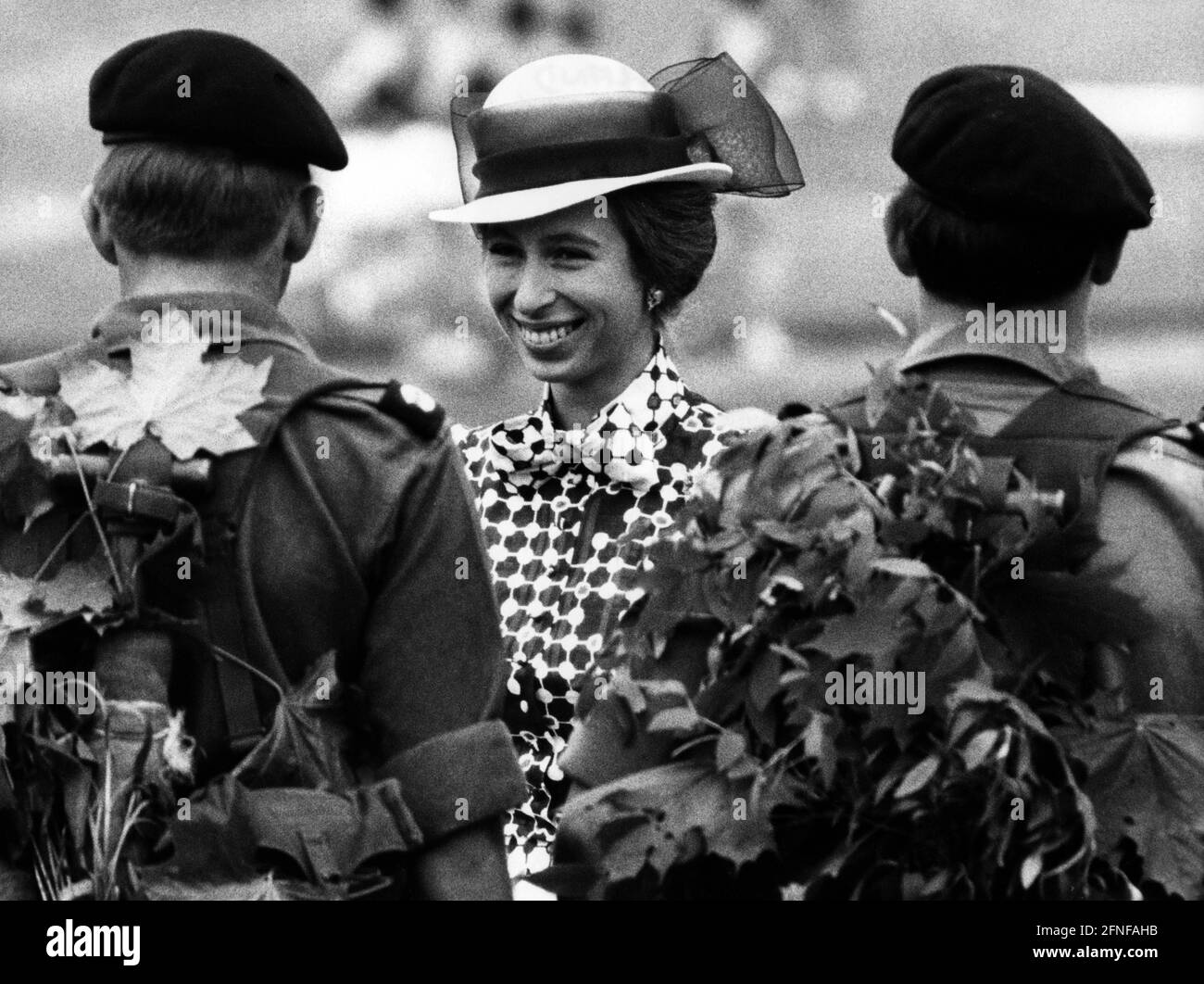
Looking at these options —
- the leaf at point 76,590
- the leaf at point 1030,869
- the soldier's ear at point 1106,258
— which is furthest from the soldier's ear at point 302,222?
the leaf at point 1030,869

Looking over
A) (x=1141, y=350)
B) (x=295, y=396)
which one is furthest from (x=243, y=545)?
(x=1141, y=350)

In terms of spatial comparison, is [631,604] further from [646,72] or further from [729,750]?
[646,72]

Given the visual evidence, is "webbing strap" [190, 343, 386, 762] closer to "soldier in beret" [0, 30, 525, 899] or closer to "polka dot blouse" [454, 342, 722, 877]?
"soldier in beret" [0, 30, 525, 899]

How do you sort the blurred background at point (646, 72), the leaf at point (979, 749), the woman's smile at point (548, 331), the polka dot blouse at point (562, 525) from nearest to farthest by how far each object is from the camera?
the leaf at point (979, 749), the polka dot blouse at point (562, 525), the woman's smile at point (548, 331), the blurred background at point (646, 72)

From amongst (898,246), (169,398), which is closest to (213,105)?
(169,398)

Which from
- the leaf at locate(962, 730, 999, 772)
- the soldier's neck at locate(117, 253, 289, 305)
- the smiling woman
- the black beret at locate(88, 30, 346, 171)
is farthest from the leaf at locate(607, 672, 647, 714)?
the smiling woman

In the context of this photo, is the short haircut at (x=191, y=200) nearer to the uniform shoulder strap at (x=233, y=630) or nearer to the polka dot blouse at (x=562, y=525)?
the uniform shoulder strap at (x=233, y=630)

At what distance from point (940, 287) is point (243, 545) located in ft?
2.99

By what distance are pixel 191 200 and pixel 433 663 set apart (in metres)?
0.65

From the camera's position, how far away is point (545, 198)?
4055 mm

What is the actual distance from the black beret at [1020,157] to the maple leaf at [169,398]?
871 millimetres

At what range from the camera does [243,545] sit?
3.03 metres

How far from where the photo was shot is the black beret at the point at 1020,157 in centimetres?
304

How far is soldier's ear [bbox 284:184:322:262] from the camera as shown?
3.20 metres
